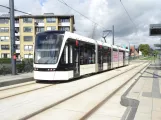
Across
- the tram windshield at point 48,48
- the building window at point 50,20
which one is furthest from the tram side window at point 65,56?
the building window at point 50,20

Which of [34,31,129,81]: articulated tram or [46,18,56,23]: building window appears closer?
[34,31,129,81]: articulated tram

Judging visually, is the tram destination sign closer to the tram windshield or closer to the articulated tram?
the articulated tram

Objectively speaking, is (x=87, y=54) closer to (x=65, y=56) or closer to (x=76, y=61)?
(x=76, y=61)

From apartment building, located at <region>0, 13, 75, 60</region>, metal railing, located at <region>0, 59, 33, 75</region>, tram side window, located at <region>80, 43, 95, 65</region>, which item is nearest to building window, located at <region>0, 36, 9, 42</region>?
apartment building, located at <region>0, 13, 75, 60</region>

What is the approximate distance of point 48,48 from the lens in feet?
49.2

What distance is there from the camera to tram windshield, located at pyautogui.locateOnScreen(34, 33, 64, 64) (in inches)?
583

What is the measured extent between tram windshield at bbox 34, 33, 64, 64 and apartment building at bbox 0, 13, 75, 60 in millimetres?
65010

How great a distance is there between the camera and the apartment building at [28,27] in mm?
80562

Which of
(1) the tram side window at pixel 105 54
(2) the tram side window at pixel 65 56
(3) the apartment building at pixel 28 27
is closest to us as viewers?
A: (2) the tram side window at pixel 65 56

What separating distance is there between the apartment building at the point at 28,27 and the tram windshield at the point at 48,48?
6501cm

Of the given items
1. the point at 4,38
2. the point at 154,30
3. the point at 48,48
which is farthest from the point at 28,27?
the point at 48,48

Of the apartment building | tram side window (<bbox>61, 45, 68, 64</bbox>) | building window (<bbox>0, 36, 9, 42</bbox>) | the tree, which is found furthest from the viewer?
the tree

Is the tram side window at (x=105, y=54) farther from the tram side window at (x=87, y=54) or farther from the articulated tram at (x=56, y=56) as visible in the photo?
the articulated tram at (x=56, y=56)

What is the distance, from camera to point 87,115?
286 inches
